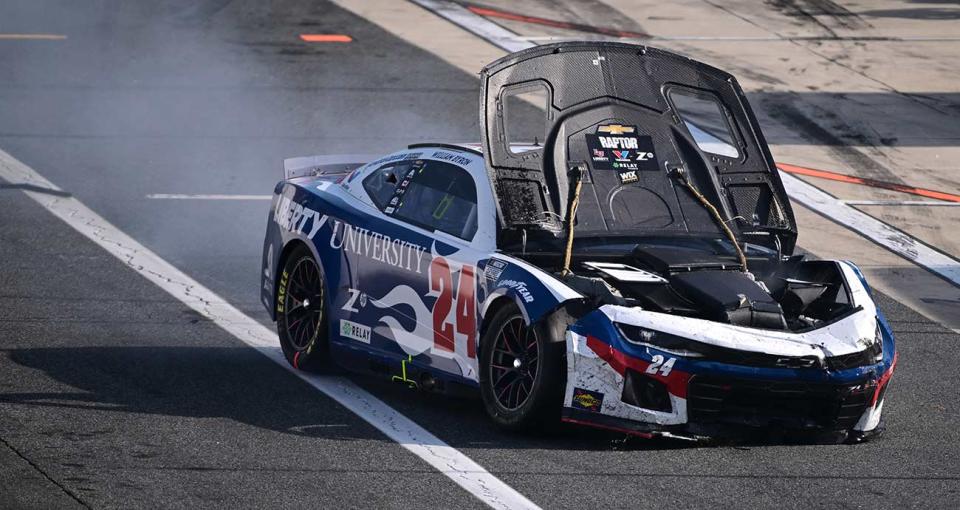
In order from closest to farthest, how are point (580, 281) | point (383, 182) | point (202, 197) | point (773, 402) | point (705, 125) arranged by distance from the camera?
point (773, 402) < point (580, 281) < point (383, 182) < point (202, 197) < point (705, 125)

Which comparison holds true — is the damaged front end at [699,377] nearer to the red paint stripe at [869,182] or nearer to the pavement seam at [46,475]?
the pavement seam at [46,475]

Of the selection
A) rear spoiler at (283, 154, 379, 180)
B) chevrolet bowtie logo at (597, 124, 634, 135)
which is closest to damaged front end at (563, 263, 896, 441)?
chevrolet bowtie logo at (597, 124, 634, 135)

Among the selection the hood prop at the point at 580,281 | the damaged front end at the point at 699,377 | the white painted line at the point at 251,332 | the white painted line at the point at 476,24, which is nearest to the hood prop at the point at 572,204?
the hood prop at the point at 580,281

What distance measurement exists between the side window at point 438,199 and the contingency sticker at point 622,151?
31.5 inches

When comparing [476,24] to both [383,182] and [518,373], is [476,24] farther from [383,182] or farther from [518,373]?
[518,373]

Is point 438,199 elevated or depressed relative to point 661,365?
elevated

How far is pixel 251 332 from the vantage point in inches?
420

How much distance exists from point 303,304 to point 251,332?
3.14ft

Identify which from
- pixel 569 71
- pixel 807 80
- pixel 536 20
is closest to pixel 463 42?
pixel 536 20

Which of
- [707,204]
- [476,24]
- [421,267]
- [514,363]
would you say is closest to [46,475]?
[514,363]

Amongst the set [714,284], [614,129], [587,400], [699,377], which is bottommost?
[587,400]

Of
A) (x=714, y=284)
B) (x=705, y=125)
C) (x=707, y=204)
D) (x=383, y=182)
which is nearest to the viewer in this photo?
(x=714, y=284)

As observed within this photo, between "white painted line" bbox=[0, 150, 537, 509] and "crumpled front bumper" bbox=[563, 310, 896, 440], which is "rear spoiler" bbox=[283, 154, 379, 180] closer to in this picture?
"white painted line" bbox=[0, 150, 537, 509]

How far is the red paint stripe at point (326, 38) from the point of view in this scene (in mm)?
21209
